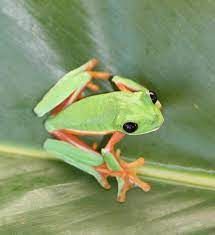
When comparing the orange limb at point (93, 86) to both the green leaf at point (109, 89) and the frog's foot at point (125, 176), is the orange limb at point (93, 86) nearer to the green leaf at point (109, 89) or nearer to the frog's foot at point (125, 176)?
the green leaf at point (109, 89)

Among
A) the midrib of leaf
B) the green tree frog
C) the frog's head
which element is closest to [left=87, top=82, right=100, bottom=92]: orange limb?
the green tree frog

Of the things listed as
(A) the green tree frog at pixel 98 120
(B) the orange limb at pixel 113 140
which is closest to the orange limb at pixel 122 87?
(A) the green tree frog at pixel 98 120

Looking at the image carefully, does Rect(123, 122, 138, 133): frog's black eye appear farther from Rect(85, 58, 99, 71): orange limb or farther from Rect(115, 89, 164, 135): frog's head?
Rect(85, 58, 99, 71): orange limb

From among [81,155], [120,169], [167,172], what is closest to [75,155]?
[81,155]

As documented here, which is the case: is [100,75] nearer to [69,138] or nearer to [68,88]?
[68,88]

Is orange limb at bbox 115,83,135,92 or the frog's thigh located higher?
orange limb at bbox 115,83,135,92

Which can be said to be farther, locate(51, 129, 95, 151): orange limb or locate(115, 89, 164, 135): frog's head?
locate(51, 129, 95, 151): orange limb

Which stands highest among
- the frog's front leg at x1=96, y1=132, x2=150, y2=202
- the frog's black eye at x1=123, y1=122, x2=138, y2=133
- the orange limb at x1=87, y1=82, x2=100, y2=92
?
the frog's black eye at x1=123, y1=122, x2=138, y2=133
